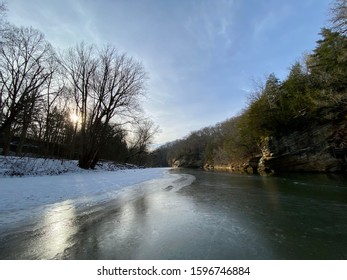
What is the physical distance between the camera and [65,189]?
34.8 feet

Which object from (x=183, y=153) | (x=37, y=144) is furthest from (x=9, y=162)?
(x=183, y=153)

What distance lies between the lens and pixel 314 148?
24.5 metres

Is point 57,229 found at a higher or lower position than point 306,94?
lower

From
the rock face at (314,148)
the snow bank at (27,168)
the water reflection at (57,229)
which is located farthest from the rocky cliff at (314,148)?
the snow bank at (27,168)

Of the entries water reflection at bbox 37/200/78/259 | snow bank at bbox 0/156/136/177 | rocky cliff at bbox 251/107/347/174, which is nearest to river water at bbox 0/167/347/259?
water reflection at bbox 37/200/78/259

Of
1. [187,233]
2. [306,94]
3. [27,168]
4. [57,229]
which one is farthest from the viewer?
[306,94]

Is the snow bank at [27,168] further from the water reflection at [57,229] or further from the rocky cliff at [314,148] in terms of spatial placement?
the rocky cliff at [314,148]

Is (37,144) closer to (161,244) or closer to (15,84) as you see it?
(15,84)

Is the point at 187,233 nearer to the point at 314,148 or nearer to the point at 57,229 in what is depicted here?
the point at 57,229

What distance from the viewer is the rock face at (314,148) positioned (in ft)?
74.7

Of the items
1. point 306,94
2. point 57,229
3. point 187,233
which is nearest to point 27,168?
point 57,229

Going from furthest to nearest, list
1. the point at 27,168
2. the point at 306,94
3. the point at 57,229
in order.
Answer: the point at 306,94 < the point at 27,168 < the point at 57,229

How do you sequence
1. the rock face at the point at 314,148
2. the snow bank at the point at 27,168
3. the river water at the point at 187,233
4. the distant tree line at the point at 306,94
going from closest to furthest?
the river water at the point at 187,233, the snow bank at the point at 27,168, the distant tree line at the point at 306,94, the rock face at the point at 314,148

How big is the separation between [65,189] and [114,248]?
7.80 metres
